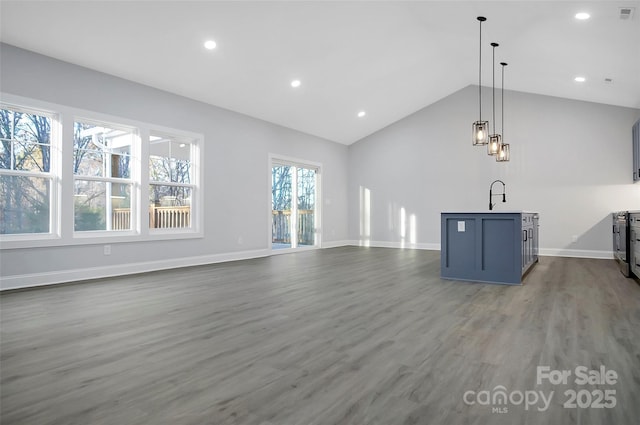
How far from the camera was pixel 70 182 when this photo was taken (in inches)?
185

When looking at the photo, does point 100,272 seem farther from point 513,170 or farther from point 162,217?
point 513,170

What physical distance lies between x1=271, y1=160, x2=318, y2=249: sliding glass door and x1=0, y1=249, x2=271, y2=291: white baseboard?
155 cm

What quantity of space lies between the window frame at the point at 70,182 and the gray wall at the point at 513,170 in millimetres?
5193

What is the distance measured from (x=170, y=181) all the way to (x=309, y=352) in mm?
4535

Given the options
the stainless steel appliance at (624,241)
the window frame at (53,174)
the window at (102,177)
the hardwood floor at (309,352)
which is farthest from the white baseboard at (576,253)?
the window frame at (53,174)

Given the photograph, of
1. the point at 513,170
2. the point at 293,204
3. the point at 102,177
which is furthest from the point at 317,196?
the point at 102,177

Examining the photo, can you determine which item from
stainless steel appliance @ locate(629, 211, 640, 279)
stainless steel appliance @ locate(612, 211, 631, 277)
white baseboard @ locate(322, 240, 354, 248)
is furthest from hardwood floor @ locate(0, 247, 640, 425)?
white baseboard @ locate(322, 240, 354, 248)

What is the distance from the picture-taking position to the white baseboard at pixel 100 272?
4254 mm

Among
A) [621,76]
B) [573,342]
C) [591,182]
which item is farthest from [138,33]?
[591,182]

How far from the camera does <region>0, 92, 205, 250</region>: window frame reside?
4.37 meters

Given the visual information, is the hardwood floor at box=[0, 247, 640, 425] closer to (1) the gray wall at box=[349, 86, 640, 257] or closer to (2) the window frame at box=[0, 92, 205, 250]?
(2) the window frame at box=[0, 92, 205, 250]

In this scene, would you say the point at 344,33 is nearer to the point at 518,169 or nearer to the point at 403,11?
the point at 403,11

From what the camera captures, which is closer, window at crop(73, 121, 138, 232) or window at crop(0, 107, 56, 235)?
window at crop(0, 107, 56, 235)

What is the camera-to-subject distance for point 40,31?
4.05m
